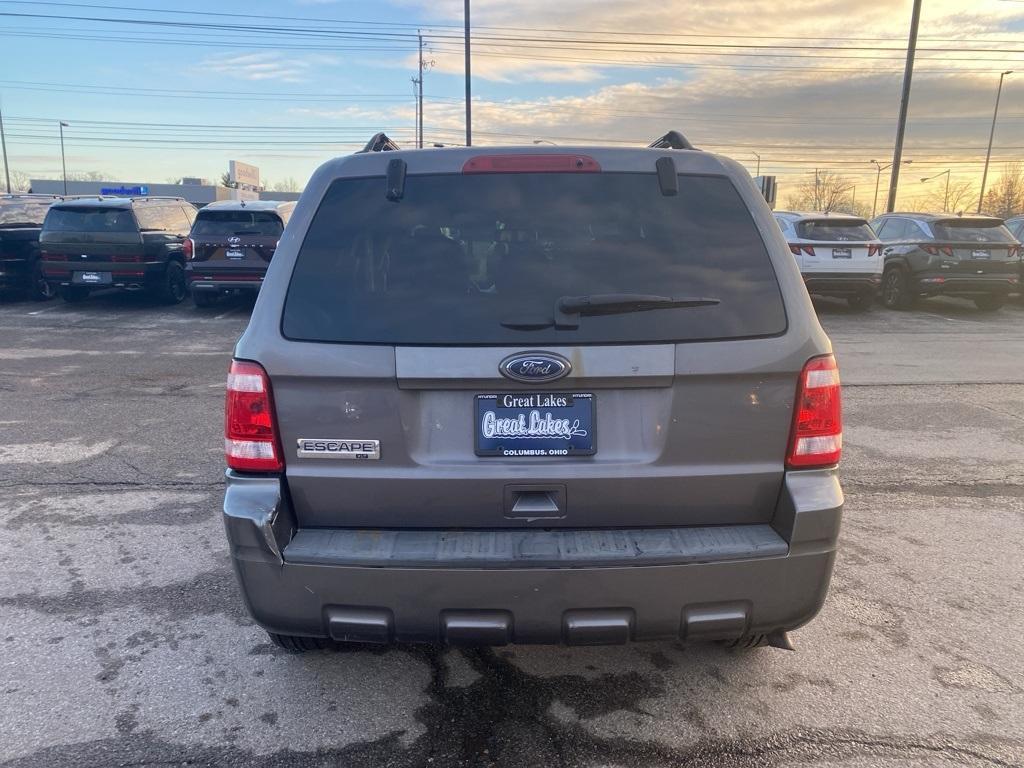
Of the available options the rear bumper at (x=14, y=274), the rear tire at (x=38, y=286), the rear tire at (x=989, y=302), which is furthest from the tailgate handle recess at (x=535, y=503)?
the rear bumper at (x=14, y=274)

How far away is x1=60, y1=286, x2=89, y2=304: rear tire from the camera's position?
14545 millimetres

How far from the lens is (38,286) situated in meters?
15.6

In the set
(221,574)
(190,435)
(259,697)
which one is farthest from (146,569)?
(190,435)

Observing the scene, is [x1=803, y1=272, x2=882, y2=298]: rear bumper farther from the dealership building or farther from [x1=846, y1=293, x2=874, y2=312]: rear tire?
the dealership building

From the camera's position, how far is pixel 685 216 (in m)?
2.66

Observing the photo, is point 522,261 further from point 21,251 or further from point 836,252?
point 21,251

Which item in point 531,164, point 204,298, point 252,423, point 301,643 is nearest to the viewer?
point 252,423

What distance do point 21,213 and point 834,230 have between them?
15.6 meters

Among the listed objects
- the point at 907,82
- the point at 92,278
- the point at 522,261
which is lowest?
the point at 92,278

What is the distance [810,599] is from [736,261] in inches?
45.2

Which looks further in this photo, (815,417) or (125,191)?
(125,191)

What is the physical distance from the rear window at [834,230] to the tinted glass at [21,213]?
48.1 ft

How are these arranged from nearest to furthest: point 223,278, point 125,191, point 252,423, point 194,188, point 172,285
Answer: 1. point 252,423
2. point 223,278
3. point 172,285
4. point 125,191
5. point 194,188

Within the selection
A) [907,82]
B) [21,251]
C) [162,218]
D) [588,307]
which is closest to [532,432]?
[588,307]
